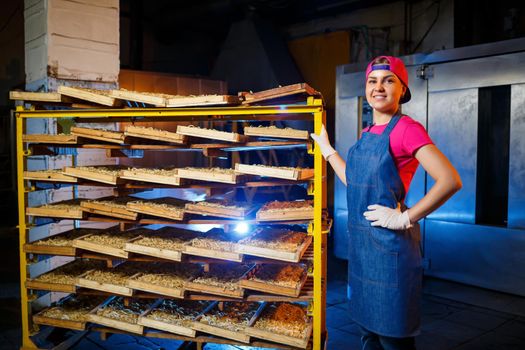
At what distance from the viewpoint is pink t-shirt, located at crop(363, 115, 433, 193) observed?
7.84ft

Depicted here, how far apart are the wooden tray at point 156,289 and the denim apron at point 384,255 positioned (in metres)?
1.46

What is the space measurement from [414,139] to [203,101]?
1.53 m

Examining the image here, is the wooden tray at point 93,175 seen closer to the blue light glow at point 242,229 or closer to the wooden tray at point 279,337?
the blue light glow at point 242,229

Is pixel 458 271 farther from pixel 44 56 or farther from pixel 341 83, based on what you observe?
pixel 44 56

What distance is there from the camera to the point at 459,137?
5.54 meters

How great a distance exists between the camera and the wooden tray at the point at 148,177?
11.0ft

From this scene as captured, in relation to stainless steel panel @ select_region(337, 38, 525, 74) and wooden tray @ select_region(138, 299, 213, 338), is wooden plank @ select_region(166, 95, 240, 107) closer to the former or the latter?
wooden tray @ select_region(138, 299, 213, 338)

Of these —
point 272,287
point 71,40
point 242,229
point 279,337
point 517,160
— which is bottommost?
point 279,337

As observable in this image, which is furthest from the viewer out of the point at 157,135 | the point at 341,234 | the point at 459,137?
the point at 341,234

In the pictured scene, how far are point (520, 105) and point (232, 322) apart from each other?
13.0ft

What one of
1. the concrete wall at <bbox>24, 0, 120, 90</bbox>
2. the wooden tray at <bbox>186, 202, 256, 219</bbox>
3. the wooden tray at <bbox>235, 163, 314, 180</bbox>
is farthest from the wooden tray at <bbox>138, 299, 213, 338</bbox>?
the concrete wall at <bbox>24, 0, 120, 90</bbox>

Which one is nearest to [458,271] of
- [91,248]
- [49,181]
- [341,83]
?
[341,83]

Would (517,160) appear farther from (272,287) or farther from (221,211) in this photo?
(221,211)

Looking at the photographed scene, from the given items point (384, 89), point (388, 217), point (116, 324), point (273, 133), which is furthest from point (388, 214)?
point (116, 324)
